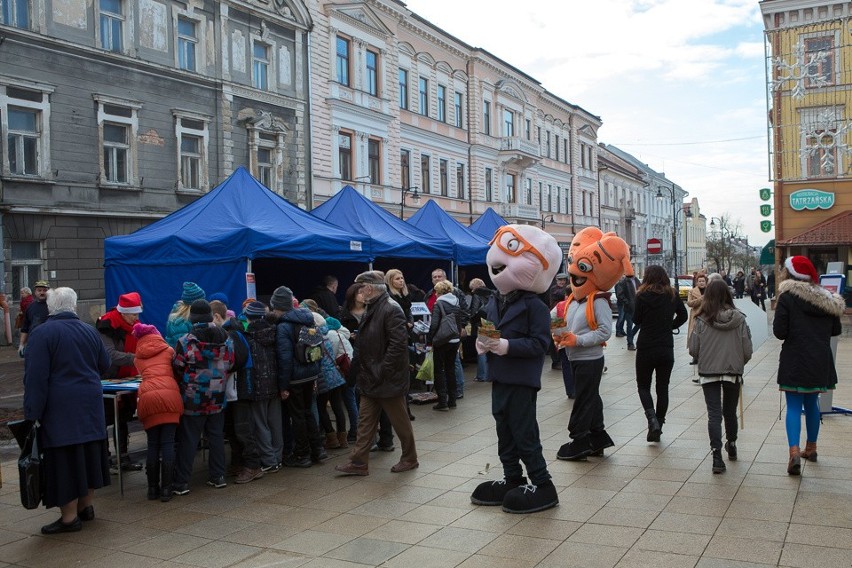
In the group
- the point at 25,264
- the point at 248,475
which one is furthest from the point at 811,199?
the point at 25,264

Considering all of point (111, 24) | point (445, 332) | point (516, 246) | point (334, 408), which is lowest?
point (334, 408)

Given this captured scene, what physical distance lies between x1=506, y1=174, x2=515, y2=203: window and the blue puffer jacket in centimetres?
3957

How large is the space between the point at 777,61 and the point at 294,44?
15934 mm

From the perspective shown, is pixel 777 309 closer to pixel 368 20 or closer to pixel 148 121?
pixel 148 121

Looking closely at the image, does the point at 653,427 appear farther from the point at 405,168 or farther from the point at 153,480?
the point at 405,168

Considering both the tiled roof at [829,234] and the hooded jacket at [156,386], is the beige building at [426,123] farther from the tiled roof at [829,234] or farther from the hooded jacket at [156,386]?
the hooded jacket at [156,386]

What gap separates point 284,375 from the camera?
753cm

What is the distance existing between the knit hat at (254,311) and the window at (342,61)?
24357 millimetres

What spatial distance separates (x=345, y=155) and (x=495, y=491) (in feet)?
85.9

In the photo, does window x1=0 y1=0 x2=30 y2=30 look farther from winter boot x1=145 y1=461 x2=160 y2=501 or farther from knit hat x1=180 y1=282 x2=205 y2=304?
winter boot x1=145 y1=461 x2=160 y2=501

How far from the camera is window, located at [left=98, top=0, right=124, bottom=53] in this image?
2194 cm

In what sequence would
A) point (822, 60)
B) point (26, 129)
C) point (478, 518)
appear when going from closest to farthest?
1. point (478, 518)
2. point (26, 129)
3. point (822, 60)

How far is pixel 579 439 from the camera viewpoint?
758 centimetres

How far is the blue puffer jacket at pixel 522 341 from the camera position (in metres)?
6.04
